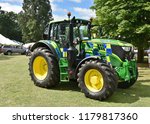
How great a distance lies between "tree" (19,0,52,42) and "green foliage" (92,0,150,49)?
55.6m

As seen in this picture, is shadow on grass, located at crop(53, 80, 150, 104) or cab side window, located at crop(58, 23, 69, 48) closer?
shadow on grass, located at crop(53, 80, 150, 104)

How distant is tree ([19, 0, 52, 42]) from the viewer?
75.8m

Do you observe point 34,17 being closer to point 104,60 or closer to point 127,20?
point 127,20

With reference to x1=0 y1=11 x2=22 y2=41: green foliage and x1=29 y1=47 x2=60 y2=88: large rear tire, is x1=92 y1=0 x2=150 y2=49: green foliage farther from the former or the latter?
x1=0 y1=11 x2=22 y2=41: green foliage

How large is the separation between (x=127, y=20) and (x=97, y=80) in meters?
11.1

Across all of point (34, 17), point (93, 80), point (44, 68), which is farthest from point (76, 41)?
point (34, 17)

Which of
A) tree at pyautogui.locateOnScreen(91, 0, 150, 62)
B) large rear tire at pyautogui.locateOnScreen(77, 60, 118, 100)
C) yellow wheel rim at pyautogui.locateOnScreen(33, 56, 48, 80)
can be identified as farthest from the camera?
tree at pyautogui.locateOnScreen(91, 0, 150, 62)

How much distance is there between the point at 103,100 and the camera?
379 inches

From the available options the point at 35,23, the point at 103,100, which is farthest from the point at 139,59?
the point at 35,23

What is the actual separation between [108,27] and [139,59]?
6241mm

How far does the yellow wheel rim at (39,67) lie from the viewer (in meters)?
12.0

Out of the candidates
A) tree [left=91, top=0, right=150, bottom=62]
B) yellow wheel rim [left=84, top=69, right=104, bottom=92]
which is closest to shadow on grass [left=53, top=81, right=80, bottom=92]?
yellow wheel rim [left=84, top=69, right=104, bottom=92]

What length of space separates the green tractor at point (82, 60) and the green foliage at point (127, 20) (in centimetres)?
851

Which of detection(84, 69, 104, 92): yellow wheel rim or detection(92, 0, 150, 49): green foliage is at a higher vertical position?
detection(92, 0, 150, 49): green foliage
